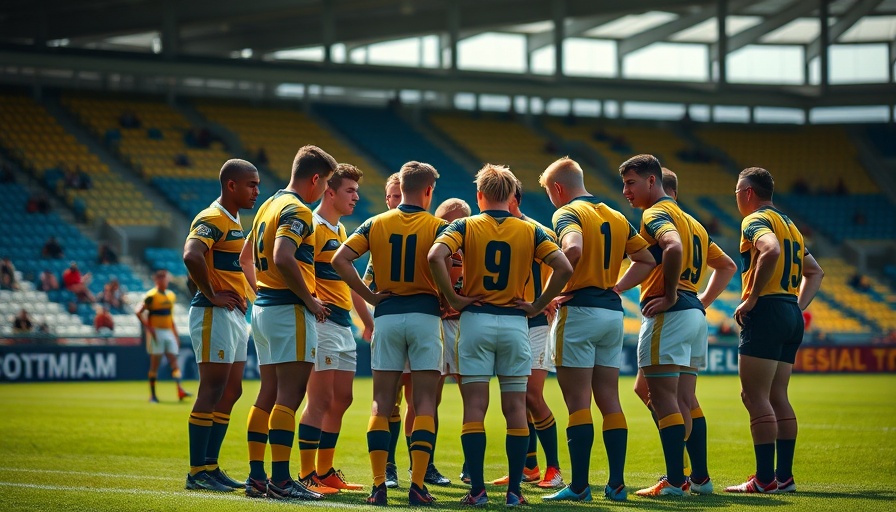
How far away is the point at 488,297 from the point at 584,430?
3.98 ft

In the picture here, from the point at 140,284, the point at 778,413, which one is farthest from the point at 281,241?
the point at 140,284

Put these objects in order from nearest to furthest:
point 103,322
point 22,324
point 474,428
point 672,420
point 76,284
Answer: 1. point 474,428
2. point 672,420
3. point 22,324
4. point 103,322
5. point 76,284

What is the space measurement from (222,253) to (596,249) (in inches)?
111

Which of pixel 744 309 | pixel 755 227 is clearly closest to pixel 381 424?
pixel 744 309

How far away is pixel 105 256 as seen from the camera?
96.4ft

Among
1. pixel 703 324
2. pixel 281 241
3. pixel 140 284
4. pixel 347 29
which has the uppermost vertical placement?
pixel 347 29

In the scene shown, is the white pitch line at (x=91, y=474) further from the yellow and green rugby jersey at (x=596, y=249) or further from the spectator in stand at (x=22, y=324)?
the spectator in stand at (x=22, y=324)

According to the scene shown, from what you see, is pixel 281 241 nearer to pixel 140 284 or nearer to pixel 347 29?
pixel 140 284

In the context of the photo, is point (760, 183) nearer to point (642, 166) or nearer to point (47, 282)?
point (642, 166)

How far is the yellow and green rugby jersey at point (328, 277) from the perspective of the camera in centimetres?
862

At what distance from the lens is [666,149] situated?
43.2 metres

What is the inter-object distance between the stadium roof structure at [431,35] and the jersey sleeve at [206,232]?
23850 millimetres

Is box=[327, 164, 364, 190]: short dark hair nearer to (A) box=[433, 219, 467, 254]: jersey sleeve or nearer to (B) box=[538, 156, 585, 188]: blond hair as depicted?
(A) box=[433, 219, 467, 254]: jersey sleeve

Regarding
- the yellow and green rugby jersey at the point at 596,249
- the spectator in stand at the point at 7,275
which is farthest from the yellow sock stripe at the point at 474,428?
the spectator in stand at the point at 7,275
